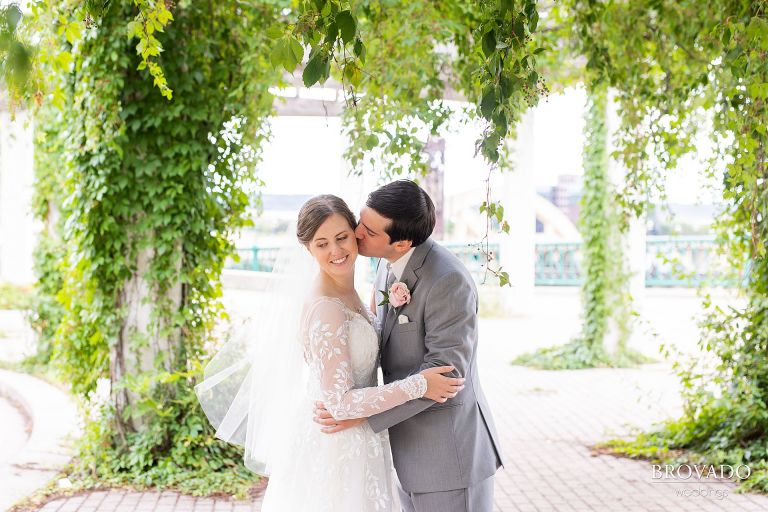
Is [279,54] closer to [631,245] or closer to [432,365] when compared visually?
[432,365]

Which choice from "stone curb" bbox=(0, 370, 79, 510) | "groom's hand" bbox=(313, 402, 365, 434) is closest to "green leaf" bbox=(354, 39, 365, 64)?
"groom's hand" bbox=(313, 402, 365, 434)

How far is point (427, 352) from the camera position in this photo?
273cm

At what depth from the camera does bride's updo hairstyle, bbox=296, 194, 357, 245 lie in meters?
2.78

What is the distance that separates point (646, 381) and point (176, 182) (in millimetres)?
5886

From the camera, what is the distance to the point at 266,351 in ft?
10.2

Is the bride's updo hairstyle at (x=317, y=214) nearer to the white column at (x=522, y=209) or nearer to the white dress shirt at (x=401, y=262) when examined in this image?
the white dress shirt at (x=401, y=262)

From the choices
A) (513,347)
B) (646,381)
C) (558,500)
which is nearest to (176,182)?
(558,500)

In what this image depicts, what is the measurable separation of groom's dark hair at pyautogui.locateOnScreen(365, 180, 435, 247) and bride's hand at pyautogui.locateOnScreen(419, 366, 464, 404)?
45 cm

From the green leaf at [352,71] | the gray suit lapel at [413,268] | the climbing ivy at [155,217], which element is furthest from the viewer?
the climbing ivy at [155,217]

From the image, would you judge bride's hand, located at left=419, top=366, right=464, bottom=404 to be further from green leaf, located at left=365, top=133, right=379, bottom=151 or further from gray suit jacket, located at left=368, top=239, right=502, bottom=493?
green leaf, located at left=365, top=133, right=379, bottom=151

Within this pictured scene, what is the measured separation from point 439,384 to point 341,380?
1.05 feet

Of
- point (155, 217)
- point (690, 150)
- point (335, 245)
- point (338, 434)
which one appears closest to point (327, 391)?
point (338, 434)

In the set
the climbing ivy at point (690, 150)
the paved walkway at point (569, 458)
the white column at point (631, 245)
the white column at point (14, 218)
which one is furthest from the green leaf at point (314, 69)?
the white column at point (14, 218)

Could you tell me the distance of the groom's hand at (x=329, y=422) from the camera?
274cm
